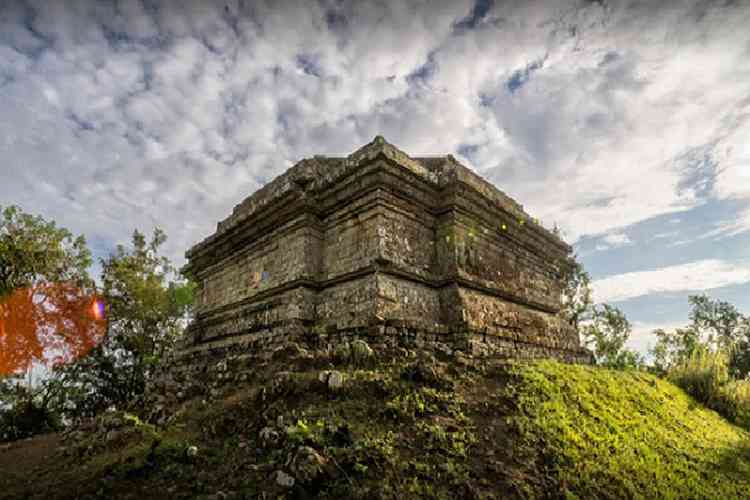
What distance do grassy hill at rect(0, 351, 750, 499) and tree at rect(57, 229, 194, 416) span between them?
10.6 m

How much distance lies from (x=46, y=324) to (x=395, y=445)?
15389 mm

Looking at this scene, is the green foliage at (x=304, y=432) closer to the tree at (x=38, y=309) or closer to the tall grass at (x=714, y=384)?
the tall grass at (x=714, y=384)

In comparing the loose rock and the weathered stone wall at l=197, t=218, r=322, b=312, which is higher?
the weathered stone wall at l=197, t=218, r=322, b=312

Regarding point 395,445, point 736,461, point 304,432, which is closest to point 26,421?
point 304,432

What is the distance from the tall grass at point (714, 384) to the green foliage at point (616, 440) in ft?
4.02

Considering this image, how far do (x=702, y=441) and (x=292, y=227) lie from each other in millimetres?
6535

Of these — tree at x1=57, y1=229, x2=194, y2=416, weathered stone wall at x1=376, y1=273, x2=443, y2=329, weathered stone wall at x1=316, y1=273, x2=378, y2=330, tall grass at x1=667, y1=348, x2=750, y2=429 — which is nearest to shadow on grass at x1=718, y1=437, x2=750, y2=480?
tall grass at x1=667, y1=348, x2=750, y2=429

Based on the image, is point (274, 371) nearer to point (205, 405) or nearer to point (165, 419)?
point (205, 405)

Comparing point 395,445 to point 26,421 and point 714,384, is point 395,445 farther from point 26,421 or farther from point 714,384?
point 26,421

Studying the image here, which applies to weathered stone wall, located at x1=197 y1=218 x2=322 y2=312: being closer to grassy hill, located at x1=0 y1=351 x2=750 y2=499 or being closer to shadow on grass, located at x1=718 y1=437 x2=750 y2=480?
grassy hill, located at x1=0 y1=351 x2=750 y2=499

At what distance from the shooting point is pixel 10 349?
41.2 feet

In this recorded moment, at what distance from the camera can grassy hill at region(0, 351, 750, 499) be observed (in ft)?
8.55

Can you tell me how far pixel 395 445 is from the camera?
2875mm

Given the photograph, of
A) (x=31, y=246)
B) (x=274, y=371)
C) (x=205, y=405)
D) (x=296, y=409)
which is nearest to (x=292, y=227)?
(x=274, y=371)
